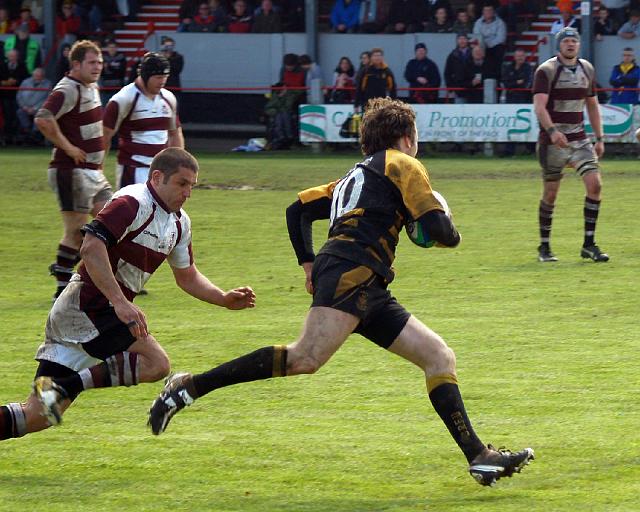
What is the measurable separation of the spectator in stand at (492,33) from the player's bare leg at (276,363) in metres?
20.4

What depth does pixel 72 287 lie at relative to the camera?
6.04 meters

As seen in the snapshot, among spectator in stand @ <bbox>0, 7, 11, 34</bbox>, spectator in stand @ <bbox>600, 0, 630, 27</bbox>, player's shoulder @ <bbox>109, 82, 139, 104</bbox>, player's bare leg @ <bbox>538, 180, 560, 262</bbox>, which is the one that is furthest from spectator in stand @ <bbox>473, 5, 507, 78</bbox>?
player's shoulder @ <bbox>109, 82, 139, 104</bbox>

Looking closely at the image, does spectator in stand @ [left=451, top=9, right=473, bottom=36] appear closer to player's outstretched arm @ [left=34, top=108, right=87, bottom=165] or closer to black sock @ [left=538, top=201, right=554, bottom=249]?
black sock @ [left=538, top=201, right=554, bottom=249]

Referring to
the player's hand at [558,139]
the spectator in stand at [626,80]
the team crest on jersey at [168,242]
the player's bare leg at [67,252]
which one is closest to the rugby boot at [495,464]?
the team crest on jersey at [168,242]

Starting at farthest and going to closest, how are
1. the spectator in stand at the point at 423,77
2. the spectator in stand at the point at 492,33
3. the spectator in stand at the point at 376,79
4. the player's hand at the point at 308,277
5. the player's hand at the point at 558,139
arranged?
the spectator in stand at the point at 492,33 → the spectator in stand at the point at 423,77 → the spectator in stand at the point at 376,79 → the player's hand at the point at 558,139 → the player's hand at the point at 308,277

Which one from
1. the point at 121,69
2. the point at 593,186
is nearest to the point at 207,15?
the point at 121,69

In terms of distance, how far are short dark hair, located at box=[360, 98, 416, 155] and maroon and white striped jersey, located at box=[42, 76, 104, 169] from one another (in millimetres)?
5380

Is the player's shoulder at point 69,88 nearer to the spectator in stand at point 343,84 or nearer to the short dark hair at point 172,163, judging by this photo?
the short dark hair at point 172,163

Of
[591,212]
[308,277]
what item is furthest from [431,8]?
[308,277]

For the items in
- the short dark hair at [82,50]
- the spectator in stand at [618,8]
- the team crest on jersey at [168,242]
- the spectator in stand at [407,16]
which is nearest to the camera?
the team crest on jersey at [168,242]

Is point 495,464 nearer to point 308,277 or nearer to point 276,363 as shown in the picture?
point 276,363

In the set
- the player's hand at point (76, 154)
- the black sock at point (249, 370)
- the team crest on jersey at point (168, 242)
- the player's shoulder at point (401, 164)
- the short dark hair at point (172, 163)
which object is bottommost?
the black sock at point (249, 370)

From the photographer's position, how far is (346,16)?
2841 cm

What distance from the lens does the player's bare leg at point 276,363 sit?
5652mm
